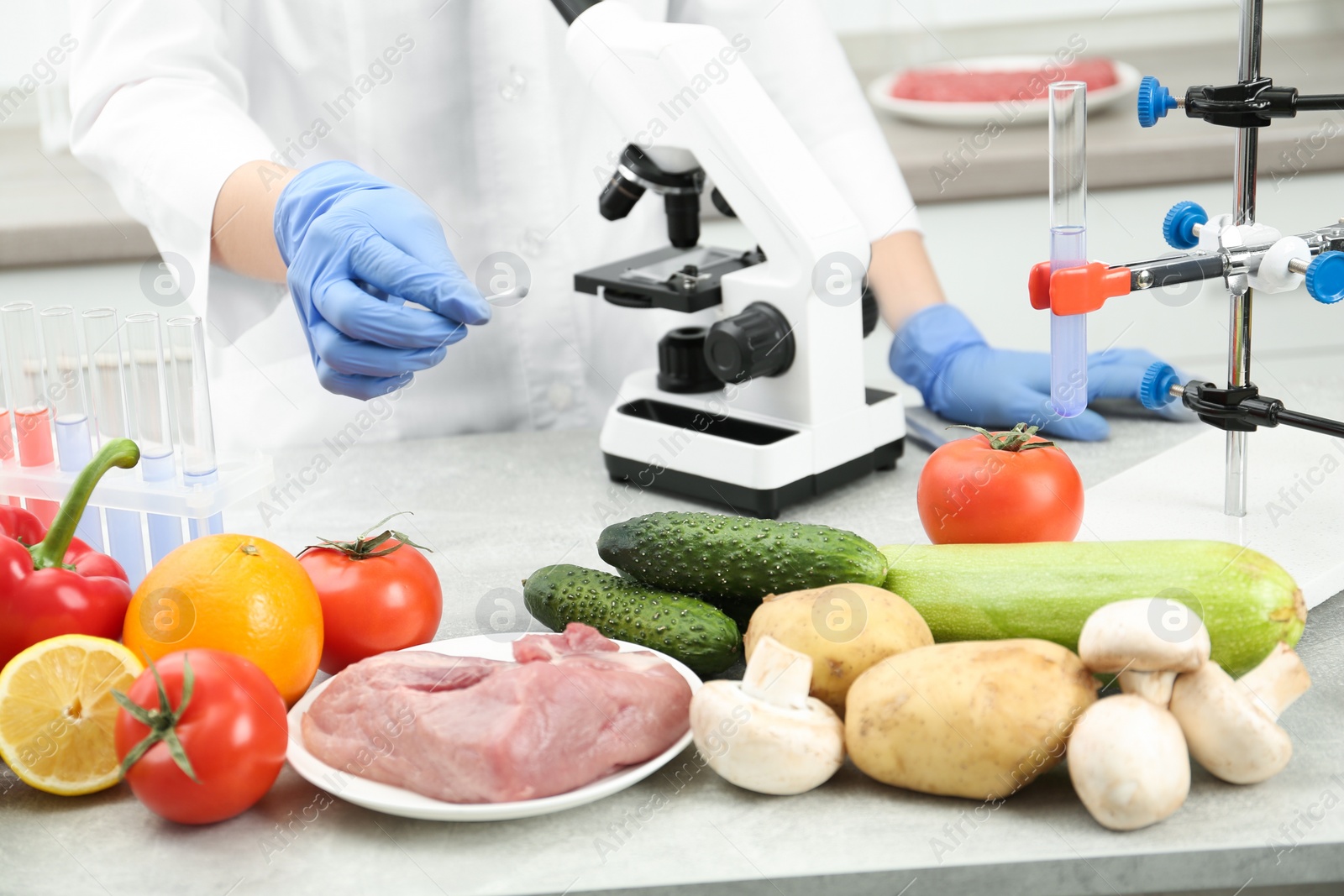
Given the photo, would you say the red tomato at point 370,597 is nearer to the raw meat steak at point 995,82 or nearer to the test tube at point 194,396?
the test tube at point 194,396

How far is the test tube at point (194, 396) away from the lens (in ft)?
3.25

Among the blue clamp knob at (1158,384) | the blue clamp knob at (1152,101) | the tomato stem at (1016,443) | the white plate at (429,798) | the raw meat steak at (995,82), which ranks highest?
the raw meat steak at (995,82)

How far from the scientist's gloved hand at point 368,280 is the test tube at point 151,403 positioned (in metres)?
0.17

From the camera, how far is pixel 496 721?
0.78m

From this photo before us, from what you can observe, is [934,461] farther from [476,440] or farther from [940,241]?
[940,241]

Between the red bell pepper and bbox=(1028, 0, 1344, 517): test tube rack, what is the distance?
683 mm

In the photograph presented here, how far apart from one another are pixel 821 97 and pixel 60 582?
1.20 m

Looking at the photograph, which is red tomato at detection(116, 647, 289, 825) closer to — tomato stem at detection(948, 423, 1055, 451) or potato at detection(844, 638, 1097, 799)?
potato at detection(844, 638, 1097, 799)

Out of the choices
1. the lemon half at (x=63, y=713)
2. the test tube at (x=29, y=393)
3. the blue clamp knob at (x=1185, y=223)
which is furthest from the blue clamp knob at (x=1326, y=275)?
the test tube at (x=29, y=393)

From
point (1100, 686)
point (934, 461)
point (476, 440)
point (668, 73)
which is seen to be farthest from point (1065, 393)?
point (476, 440)

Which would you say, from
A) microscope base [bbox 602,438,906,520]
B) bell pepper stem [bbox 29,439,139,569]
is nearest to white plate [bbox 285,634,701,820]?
bell pepper stem [bbox 29,439,139,569]

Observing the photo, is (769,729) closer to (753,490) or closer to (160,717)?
(160,717)

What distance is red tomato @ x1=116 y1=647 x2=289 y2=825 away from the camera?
75 centimetres

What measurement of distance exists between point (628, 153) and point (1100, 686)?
29.7 inches
